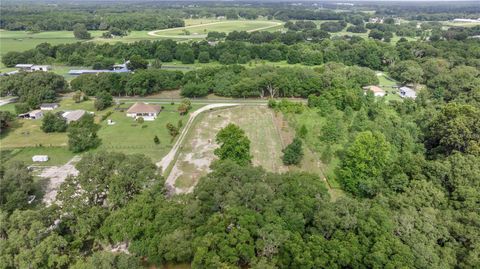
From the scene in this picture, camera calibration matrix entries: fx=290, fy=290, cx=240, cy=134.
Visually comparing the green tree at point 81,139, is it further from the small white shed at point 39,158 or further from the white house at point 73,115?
the white house at point 73,115

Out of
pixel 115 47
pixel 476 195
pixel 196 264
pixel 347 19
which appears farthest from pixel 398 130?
pixel 347 19

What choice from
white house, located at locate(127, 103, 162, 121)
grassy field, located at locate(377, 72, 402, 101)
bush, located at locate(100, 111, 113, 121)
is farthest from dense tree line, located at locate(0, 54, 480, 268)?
grassy field, located at locate(377, 72, 402, 101)

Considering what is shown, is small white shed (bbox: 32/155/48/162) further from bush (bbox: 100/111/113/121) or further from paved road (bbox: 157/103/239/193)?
paved road (bbox: 157/103/239/193)

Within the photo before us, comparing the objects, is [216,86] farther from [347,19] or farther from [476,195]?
[347,19]

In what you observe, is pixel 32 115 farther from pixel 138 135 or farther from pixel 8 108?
pixel 138 135

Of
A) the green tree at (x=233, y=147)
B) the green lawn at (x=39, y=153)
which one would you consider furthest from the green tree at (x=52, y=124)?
the green tree at (x=233, y=147)

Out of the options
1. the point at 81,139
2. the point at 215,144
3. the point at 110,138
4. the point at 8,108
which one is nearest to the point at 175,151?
the point at 215,144
